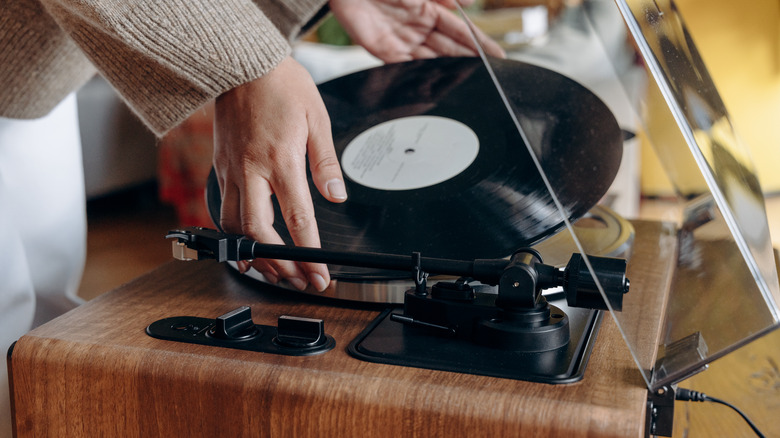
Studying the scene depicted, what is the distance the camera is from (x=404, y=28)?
3.45 ft

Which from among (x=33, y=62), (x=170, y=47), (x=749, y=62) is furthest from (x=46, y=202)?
(x=749, y=62)

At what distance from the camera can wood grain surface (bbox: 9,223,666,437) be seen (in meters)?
0.42

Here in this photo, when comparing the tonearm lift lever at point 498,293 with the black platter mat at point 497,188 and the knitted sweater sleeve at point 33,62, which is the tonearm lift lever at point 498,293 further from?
the knitted sweater sleeve at point 33,62

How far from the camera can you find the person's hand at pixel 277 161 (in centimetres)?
59

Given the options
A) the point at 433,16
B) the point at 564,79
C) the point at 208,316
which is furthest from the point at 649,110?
the point at 433,16

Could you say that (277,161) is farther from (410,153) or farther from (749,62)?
(749,62)

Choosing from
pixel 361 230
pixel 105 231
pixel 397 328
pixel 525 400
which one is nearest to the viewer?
pixel 525 400

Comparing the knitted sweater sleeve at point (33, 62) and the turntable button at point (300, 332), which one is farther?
the knitted sweater sleeve at point (33, 62)

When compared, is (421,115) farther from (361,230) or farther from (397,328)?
(397,328)

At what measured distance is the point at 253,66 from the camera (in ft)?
2.02

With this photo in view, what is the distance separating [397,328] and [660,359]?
0.63 ft

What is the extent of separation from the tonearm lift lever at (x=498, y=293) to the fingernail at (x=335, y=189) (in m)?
0.09

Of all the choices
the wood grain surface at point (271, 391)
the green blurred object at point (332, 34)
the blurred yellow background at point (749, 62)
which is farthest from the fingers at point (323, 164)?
the green blurred object at point (332, 34)

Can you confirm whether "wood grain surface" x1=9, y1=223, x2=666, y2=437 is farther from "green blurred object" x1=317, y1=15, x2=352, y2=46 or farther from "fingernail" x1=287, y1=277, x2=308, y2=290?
"green blurred object" x1=317, y1=15, x2=352, y2=46
